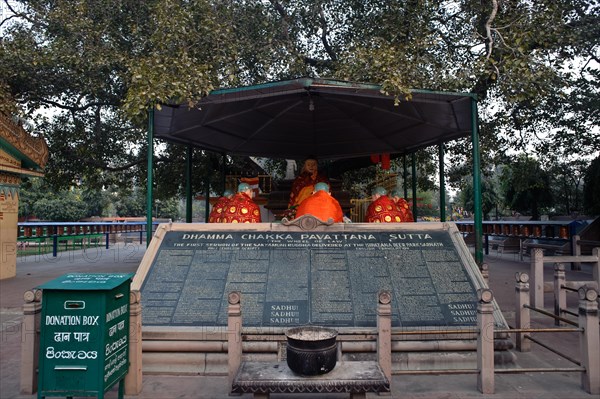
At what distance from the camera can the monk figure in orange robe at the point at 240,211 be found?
904 cm

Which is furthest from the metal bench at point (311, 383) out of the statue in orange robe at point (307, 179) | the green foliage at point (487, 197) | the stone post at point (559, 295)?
the green foliage at point (487, 197)

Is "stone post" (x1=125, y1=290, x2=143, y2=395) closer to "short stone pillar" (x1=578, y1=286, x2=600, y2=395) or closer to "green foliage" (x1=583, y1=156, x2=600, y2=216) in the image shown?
"short stone pillar" (x1=578, y1=286, x2=600, y2=395)

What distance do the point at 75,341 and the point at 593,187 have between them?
62.1 feet

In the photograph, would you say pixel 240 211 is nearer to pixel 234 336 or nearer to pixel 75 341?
pixel 234 336

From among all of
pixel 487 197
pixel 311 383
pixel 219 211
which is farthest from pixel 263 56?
pixel 487 197

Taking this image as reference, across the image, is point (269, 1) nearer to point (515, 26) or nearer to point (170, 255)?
point (515, 26)

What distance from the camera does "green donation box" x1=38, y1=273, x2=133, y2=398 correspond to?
12.0ft

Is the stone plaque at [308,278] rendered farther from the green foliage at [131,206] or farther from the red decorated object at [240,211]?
the green foliage at [131,206]

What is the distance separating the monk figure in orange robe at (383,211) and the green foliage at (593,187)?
36.0 feet

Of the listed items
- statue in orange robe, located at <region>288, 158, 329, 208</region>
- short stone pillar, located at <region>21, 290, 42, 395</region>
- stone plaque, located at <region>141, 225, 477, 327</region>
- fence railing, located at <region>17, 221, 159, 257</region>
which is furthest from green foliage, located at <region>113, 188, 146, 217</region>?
short stone pillar, located at <region>21, 290, 42, 395</region>

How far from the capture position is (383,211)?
9312 mm

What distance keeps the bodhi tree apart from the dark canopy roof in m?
0.64

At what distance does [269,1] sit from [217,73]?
167 inches

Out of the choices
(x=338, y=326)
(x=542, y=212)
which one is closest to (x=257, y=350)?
(x=338, y=326)
